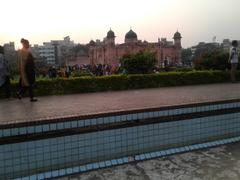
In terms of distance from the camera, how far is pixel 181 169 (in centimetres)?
504

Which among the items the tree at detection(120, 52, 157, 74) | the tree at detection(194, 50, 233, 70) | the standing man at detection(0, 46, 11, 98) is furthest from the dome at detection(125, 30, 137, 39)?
the standing man at detection(0, 46, 11, 98)

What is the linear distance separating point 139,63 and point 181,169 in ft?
28.0

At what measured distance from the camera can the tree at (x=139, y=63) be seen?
13.2 meters

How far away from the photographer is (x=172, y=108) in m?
6.07

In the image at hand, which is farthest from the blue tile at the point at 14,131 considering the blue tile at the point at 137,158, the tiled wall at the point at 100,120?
the blue tile at the point at 137,158

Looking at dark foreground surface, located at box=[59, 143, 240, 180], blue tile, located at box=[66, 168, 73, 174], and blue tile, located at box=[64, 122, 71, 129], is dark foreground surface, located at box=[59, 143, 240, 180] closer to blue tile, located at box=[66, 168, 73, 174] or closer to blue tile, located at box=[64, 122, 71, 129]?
blue tile, located at box=[66, 168, 73, 174]

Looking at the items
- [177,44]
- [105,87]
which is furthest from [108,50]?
[105,87]

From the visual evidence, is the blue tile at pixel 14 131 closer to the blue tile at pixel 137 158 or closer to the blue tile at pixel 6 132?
the blue tile at pixel 6 132

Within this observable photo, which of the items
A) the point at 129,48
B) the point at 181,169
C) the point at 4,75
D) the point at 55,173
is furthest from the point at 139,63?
the point at 129,48

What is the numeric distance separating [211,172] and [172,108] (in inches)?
59.8

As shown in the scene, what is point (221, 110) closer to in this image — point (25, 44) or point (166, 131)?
point (166, 131)

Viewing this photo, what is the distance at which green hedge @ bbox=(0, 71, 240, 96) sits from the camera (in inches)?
373

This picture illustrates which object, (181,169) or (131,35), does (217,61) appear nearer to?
(181,169)

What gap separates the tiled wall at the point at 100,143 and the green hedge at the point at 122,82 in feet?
14.3
